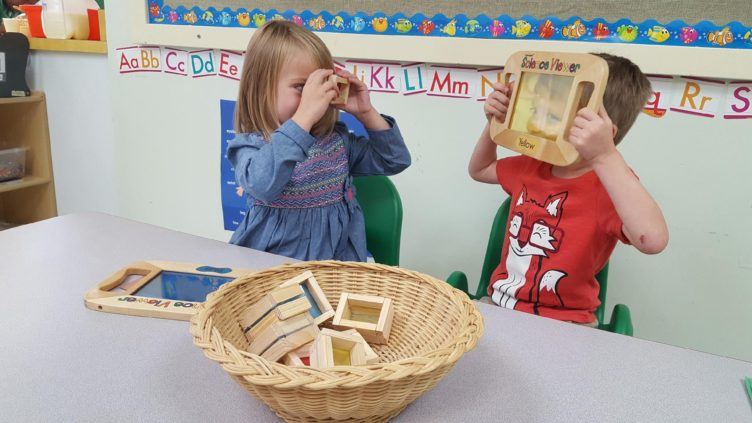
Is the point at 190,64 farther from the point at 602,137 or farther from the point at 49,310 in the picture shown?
the point at 602,137

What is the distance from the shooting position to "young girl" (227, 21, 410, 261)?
99 centimetres

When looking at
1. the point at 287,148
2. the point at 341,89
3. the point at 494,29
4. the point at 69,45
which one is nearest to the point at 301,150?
the point at 287,148

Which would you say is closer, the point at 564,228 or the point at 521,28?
the point at 564,228

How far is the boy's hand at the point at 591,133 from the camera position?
31.1 inches

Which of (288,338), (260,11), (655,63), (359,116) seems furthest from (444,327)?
(260,11)

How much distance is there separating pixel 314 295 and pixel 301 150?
0.34 metres

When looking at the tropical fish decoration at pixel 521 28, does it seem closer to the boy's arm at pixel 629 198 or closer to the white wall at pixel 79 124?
the boy's arm at pixel 629 198

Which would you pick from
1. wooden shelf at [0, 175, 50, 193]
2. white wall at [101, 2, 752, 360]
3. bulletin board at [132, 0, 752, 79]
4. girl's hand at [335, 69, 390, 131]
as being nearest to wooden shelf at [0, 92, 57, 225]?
wooden shelf at [0, 175, 50, 193]

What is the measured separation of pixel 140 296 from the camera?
78 cm

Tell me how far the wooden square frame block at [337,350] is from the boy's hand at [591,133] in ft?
1.46

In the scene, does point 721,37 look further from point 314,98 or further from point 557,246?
point 314,98

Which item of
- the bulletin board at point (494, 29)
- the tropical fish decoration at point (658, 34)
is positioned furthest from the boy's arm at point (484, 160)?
the tropical fish decoration at point (658, 34)

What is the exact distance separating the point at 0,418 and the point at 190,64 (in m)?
1.47

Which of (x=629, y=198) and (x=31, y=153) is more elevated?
(x=629, y=198)
